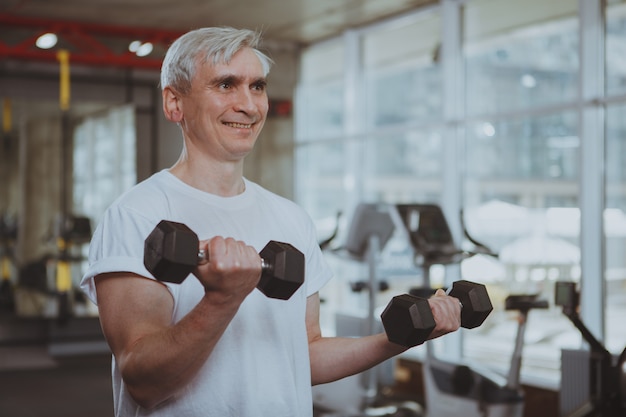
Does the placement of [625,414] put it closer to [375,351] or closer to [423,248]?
[423,248]

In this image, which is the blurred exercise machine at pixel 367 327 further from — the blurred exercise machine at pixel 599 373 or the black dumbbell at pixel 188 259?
the black dumbbell at pixel 188 259

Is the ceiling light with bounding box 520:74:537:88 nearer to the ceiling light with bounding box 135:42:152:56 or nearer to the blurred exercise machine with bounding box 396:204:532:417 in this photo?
the blurred exercise machine with bounding box 396:204:532:417

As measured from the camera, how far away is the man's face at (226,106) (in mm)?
1472

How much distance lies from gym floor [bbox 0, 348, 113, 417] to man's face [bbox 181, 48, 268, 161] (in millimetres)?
4811

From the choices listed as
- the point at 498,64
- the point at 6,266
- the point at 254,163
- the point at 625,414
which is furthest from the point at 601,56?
the point at 6,266

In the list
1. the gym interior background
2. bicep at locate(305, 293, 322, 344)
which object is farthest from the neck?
the gym interior background

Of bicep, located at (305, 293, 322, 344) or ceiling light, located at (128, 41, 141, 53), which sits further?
ceiling light, located at (128, 41, 141, 53)

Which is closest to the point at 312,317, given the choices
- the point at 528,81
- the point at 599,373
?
the point at 599,373

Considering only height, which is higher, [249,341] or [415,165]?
[415,165]

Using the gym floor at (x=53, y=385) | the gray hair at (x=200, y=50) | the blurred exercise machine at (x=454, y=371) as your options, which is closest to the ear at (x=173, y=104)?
the gray hair at (x=200, y=50)

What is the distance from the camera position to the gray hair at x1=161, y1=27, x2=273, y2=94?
146 centimetres

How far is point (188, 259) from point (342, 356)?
23.4 inches

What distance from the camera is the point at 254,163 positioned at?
9.12m

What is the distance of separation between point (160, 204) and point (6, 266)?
9193 mm
